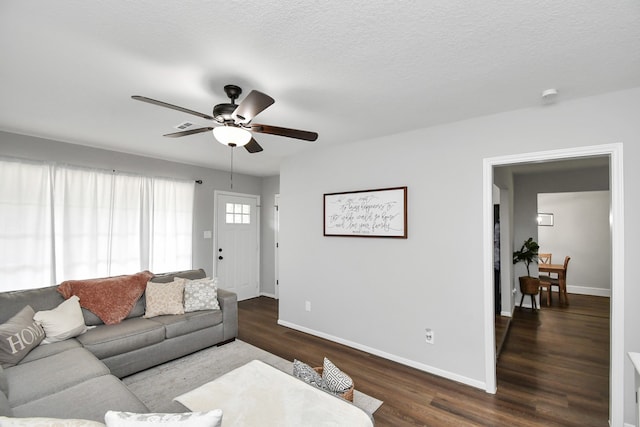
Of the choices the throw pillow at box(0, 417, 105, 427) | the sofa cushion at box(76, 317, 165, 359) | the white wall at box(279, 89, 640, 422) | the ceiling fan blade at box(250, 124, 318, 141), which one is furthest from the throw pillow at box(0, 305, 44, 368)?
the white wall at box(279, 89, 640, 422)

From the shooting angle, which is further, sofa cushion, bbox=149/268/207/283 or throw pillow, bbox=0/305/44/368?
sofa cushion, bbox=149/268/207/283

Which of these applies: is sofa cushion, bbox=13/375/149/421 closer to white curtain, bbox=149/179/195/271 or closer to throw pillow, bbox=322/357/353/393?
throw pillow, bbox=322/357/353/393

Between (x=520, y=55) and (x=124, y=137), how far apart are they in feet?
12.9

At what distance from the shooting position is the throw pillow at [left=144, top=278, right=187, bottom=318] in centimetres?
327

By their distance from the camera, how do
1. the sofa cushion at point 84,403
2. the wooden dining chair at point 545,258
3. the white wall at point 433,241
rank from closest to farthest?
the sofa cushion at point 84,403
the white wall at point 433,241
the wooden dining chair at point 545,258

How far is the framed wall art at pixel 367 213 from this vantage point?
10.7 feet

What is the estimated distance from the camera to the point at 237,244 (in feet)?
19.0

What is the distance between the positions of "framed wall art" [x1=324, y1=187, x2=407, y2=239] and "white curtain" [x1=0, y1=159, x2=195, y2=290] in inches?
102

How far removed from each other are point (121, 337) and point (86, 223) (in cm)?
191

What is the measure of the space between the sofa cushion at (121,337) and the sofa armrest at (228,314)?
736mm

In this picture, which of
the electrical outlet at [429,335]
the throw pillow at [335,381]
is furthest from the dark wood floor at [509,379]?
the throw pillow at [335,381]

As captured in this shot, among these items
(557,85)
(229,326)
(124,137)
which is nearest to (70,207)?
(124,137)

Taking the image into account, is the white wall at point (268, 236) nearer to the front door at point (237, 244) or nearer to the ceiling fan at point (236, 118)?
the front door at point (237, 244)

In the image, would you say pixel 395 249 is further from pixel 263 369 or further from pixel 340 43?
pixel 340 43
